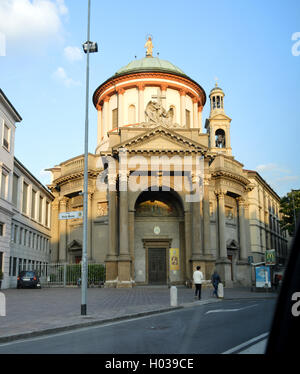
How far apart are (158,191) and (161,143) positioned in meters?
4.90

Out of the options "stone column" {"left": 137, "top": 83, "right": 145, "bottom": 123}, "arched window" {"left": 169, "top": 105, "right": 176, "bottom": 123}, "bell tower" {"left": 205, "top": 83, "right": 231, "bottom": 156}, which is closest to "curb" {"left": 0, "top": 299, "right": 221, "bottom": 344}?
"arched window" {"left": 169, "top": 105, "right": 176, "bottom": 123}

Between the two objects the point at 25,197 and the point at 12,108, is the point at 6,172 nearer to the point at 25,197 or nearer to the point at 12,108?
the point at 12,108

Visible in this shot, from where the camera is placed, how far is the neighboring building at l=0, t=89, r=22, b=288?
109 feet

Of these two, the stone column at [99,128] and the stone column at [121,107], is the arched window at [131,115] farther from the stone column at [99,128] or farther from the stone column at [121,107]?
the stone column at [99,128]

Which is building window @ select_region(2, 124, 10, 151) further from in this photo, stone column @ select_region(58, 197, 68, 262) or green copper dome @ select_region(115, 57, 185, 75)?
green copper dome @ select_region(115, 57, 185, 75)

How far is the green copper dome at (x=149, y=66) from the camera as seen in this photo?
1836 inches

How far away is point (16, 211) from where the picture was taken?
3809 cm

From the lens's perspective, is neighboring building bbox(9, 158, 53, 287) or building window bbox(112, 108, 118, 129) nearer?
neighboring building bbox(9, 158, 53, 287)

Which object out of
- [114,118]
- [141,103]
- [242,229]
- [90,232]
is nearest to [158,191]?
[90,232]

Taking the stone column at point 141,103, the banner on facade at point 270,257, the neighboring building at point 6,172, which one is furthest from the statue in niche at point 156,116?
the banner on facade at point 270,257

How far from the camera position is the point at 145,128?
38.2 m

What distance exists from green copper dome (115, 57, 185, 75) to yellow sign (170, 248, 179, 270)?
66.6 ft
